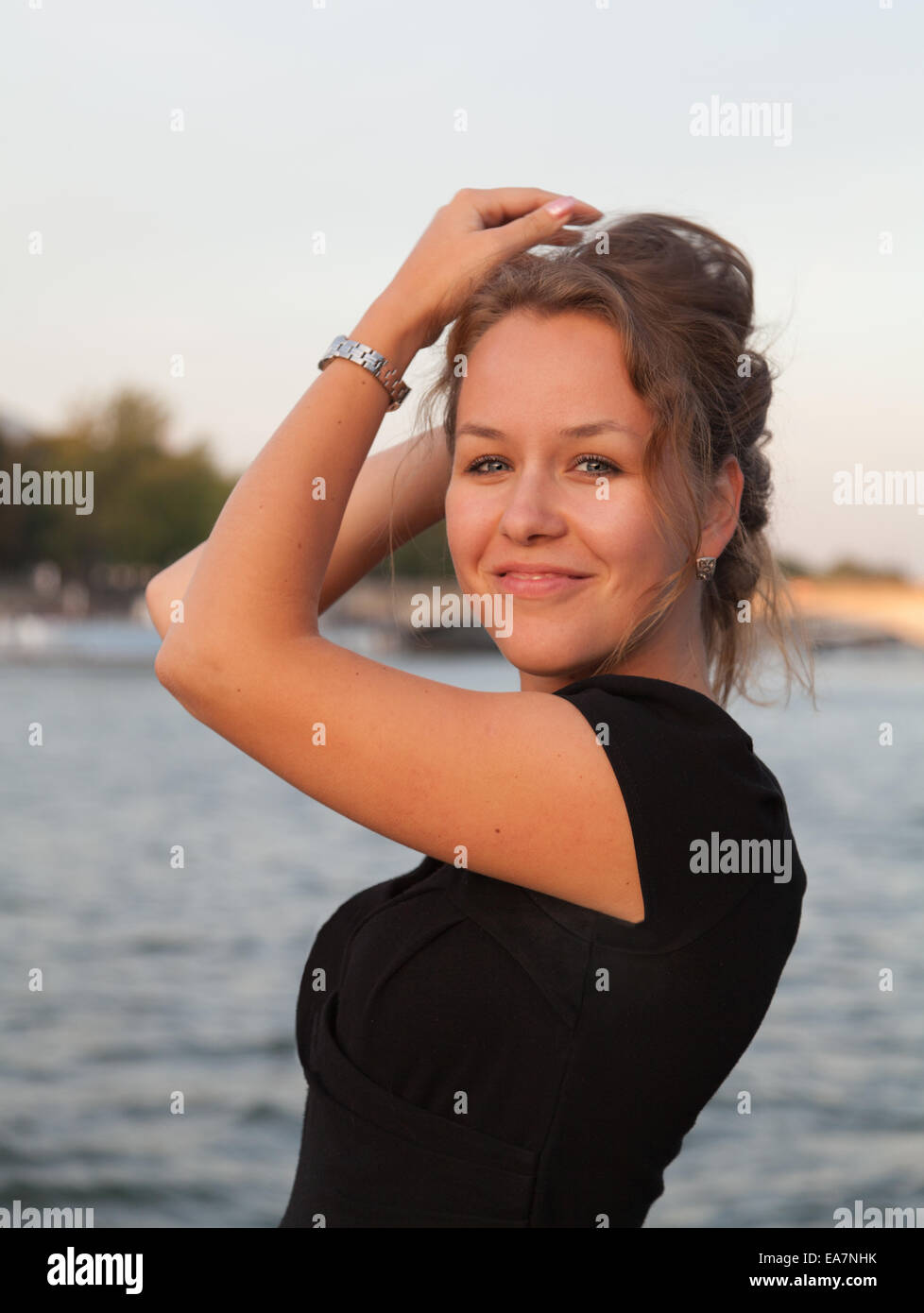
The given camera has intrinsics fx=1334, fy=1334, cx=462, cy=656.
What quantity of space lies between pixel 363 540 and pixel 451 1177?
108 cm

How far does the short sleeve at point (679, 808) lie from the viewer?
141 centimetres

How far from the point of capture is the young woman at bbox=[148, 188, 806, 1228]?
1.40m

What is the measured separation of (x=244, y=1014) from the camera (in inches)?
427

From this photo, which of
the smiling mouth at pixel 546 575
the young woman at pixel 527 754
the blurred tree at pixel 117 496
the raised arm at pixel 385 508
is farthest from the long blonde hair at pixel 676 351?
the blurred tree at pixel 117 496

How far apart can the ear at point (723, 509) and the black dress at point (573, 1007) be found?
30 centimetres

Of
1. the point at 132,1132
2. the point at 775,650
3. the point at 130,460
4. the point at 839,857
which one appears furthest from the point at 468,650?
the point at 775,650

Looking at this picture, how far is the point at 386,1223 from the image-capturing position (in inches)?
59.7

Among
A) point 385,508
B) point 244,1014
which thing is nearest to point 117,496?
point 244,1014

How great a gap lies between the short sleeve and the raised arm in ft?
2.47

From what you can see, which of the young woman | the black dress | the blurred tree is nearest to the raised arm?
the young woman

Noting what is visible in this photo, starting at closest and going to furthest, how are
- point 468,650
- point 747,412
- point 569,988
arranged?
point 569,988 → point 747,412 → point 468,650

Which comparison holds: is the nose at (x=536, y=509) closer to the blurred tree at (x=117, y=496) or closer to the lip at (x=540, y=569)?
the lip at (x=540, y=569)

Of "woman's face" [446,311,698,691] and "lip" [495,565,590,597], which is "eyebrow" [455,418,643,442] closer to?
"woman's face" [446,311,698,691]
